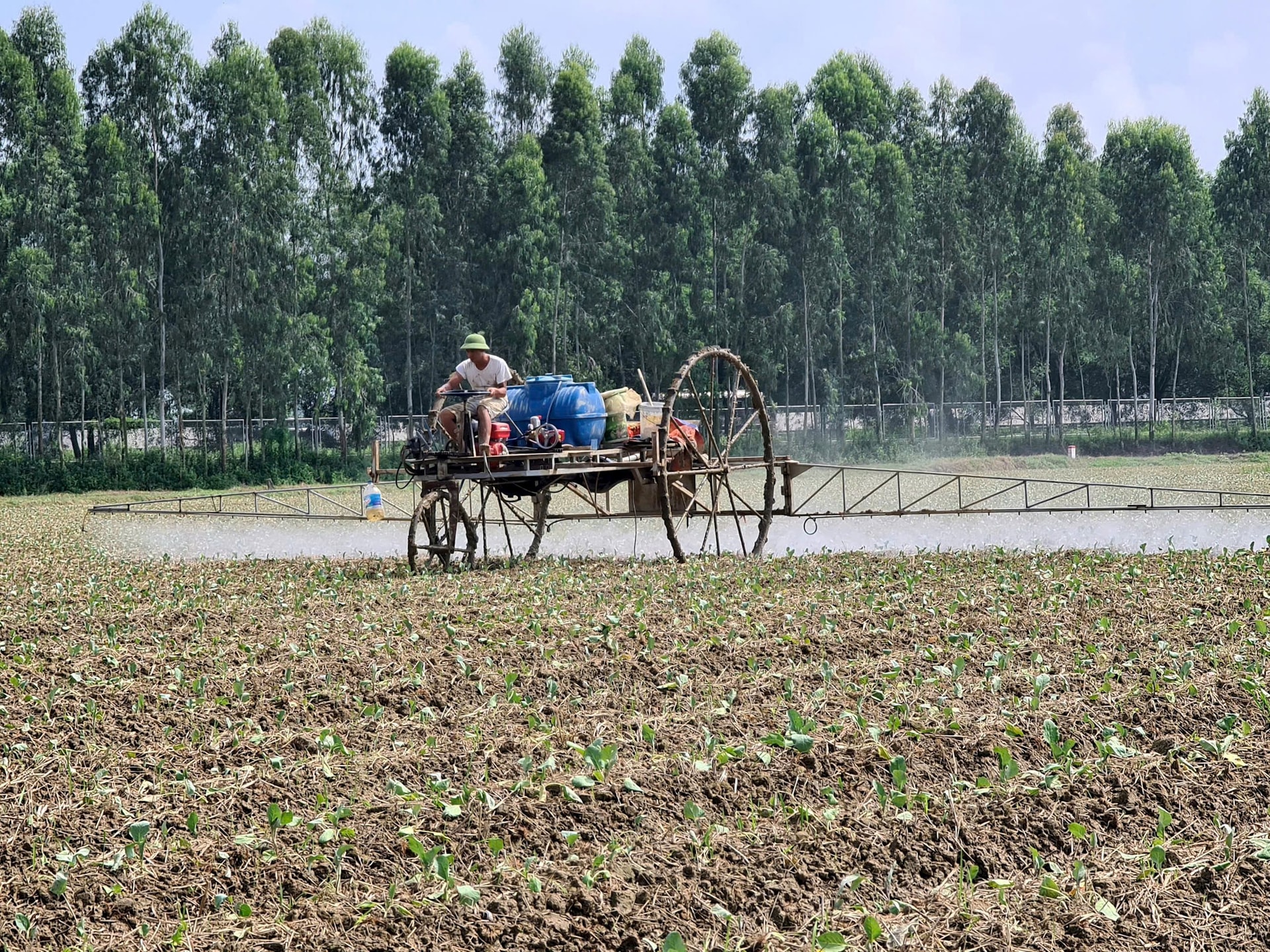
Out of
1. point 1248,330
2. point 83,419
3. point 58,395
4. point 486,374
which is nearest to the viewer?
point 486,374

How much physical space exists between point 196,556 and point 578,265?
32.4m

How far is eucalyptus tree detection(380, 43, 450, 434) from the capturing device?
1895 inches

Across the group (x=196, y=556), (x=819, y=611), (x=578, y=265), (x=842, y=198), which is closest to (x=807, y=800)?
(x=819, y=611)

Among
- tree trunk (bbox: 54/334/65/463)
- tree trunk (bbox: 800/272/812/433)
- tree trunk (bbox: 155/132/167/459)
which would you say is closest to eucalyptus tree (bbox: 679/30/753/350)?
tree trunk (bbox: 800/272/812/433)

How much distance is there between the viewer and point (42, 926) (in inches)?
199

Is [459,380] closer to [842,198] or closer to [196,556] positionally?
[196,556]

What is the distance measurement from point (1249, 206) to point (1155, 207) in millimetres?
5470

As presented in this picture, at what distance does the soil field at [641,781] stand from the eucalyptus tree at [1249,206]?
181 feet

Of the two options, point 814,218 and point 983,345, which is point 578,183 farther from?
point 983,345

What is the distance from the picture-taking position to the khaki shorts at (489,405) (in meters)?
14.7

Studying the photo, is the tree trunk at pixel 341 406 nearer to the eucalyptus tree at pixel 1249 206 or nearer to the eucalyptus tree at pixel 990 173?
the eucalyptus tree at pixel 990 173

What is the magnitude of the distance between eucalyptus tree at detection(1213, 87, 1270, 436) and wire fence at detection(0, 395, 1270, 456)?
291 cm

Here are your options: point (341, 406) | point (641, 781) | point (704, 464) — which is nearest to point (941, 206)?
point (341, 406)

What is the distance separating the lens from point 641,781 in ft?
21.1
